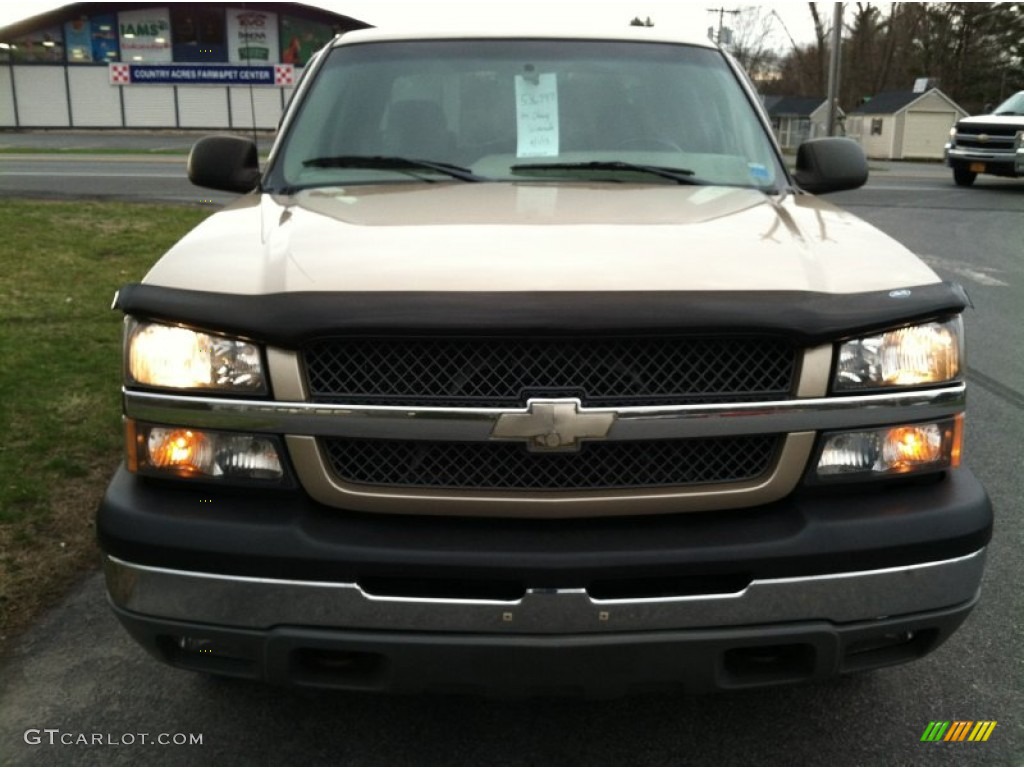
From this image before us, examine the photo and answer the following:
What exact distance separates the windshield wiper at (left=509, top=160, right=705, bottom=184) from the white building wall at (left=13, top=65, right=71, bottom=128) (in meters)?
52.0

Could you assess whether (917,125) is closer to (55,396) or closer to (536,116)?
(55,396)

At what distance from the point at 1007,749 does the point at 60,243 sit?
31.8 feet

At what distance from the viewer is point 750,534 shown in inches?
84.2

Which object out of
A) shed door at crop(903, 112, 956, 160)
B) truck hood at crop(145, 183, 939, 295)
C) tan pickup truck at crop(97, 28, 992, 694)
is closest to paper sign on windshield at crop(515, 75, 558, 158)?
truck hood at crop(145, 183, 939, 295)

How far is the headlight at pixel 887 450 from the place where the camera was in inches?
87.0

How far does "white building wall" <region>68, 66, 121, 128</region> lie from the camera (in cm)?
4853

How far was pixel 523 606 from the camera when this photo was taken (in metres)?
2.06

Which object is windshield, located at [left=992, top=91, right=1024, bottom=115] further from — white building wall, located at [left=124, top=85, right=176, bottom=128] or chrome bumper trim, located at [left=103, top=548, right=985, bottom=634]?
white building wall, located at [left=124, top=85, right=176, bottom=128]

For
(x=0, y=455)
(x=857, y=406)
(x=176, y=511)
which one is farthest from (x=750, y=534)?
(x=0, y=455)

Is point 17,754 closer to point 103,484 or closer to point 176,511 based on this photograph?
point 176,511

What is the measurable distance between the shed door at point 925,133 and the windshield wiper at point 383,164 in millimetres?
54496

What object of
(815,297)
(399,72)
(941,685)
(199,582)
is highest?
(399,72)

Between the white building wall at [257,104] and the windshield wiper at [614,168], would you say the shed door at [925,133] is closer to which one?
the white building wall at [257,104]

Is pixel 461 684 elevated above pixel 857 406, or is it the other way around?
pixel 857 406
